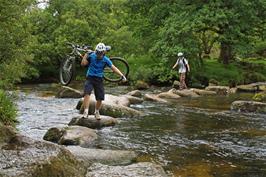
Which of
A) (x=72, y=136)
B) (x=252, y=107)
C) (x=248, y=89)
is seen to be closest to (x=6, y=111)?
(x=72, y=136)

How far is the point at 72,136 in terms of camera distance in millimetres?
10891

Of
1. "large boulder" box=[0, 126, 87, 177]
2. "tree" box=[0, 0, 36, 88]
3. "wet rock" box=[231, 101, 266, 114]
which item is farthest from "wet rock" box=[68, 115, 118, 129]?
"wet rock" box=[231, 101, 266, 114]

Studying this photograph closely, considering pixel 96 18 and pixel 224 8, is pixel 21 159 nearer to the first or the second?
pixel 224 8

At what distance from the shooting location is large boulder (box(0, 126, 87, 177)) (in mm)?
6730

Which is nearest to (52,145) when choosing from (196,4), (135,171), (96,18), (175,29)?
(135,171)

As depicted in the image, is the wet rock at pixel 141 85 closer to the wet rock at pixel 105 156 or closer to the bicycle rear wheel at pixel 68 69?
the bicycle rear wheel at pixel 68 69

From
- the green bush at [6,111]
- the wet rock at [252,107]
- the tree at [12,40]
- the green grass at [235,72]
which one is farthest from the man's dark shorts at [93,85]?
the green grass at [235,72]

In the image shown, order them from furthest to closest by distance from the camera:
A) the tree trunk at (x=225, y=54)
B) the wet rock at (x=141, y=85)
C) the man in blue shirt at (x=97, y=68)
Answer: the tree trunk at (x=225, y=54) → the wet rock at (x=141, y=85) → the man in blue shirt at (x=97, y=68)

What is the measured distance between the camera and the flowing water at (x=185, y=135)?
9375mm

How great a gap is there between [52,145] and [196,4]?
27513 millimetres

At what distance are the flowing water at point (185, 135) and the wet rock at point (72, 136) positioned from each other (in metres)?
0.28

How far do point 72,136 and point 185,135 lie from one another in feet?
10.9

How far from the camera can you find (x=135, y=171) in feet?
26.0

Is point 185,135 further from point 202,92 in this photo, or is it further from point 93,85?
point 202,92
